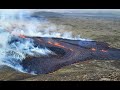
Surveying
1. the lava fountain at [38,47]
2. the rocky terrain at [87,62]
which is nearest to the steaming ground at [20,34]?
the lava fountain at [38,47]

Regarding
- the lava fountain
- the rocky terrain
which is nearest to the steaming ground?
the lava fountain

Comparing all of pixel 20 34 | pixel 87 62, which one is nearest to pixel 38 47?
pixel 20 34

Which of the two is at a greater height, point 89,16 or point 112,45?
point 89,16

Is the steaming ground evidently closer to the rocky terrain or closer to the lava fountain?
the lava fountain

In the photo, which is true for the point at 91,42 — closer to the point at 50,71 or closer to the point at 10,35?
the point at 50,71
